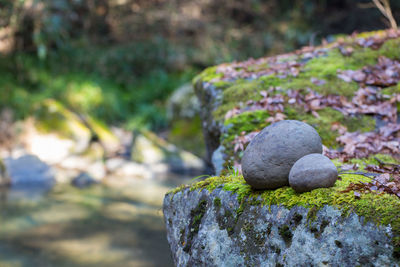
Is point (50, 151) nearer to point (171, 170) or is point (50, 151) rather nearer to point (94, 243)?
point (171, 170)

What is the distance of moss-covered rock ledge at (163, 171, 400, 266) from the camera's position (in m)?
1.68

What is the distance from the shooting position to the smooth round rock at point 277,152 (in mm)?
2043

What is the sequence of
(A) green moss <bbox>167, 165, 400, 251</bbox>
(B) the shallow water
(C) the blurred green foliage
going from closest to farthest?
(A) green moss <bbox>167, 165, 400, 251</bbox> → (B) the shallow water → (C) the blurred green foliage

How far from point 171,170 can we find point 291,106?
217 inches

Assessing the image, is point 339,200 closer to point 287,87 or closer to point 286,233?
point 286,233

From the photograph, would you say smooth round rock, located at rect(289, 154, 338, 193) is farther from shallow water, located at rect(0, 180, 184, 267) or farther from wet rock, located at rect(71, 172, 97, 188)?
wet rock, located at rect(71, 172, 97, 188)

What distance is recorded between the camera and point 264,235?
2.07 m

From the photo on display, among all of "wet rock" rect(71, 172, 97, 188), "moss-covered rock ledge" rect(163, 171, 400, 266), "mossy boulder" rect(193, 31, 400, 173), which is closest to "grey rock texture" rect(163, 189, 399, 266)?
"moss-covered rock ledge" rect(163, 171, 400, 266)

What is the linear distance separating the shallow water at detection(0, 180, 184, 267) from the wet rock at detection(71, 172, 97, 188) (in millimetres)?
288

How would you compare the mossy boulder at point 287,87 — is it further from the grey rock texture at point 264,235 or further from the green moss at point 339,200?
the green moss at point 339,200

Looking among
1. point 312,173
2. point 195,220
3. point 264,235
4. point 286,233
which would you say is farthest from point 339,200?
point 195,220

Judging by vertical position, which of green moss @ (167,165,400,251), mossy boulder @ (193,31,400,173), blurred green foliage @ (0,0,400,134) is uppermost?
blurred green foliage @ (0,0,400,134)

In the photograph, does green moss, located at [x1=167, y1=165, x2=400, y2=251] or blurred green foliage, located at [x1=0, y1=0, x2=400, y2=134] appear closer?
green moss, located at [x1=167, y1=165, x2=400, y2=251]

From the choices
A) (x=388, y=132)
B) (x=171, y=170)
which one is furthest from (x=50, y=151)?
(x=388, y=132)
